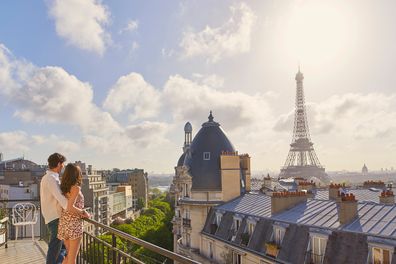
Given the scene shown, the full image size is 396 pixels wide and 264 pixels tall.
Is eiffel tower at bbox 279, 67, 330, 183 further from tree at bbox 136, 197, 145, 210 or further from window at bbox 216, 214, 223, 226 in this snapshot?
window at bbox 216, 214, 223, 226

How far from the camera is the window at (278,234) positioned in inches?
783

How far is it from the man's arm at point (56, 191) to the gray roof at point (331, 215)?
13000 millimetres

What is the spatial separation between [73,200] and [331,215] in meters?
15.7

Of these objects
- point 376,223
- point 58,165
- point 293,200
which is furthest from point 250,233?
point 58,165

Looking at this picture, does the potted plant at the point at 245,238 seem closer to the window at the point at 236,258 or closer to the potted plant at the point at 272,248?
the window at the point at 236,258

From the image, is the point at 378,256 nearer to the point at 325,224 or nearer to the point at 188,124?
the point at 325,224

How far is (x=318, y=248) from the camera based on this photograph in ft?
57.1

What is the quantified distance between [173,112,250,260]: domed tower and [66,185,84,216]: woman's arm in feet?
76.8

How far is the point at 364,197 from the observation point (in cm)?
3191

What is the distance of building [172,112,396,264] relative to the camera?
16359 millimetres

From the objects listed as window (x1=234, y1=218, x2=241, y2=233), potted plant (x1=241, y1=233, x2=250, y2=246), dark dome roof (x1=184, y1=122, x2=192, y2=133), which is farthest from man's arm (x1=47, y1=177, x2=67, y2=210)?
dark dome roof (x1=184, y1=122, x2=192, y2=133)

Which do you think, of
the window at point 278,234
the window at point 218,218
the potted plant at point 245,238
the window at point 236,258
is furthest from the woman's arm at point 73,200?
the window at point 218,218

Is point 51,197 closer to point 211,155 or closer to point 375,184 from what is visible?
point 211,155

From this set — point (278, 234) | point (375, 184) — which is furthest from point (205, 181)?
point (375, 184)
